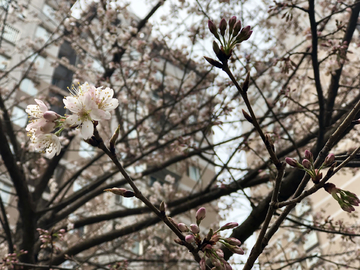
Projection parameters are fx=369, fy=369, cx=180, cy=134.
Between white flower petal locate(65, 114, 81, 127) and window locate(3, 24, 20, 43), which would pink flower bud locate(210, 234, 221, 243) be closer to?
white flower petal locate(65, 114, 81, 127)

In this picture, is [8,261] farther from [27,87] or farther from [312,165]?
[27,87]

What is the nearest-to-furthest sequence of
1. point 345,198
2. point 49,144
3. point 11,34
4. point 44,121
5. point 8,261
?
point 345,198, point 44,121, point 49,144, point 8,261, point 11,34

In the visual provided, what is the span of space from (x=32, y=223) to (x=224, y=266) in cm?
340

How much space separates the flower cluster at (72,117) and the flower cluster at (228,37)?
498 mm

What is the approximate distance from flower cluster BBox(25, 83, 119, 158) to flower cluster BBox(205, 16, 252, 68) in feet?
1.63

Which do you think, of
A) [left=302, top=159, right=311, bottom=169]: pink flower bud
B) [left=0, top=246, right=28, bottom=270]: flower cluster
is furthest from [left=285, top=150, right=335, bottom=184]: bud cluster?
[left=0, top=246, right=28, bottom=270]: flower cluster

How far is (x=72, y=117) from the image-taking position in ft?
4.73

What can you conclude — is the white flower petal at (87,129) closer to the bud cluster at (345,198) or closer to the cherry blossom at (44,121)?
the cherry blossom at (44,121)

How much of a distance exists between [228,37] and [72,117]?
67 centimetres

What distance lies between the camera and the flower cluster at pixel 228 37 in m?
1.31

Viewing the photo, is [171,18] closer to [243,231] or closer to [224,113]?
[224,113]

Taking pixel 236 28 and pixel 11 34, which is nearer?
pixel 236 28

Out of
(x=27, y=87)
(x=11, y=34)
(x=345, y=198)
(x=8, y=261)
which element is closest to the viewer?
(x=345, y=198)

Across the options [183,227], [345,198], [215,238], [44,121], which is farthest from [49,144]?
[345,198]
